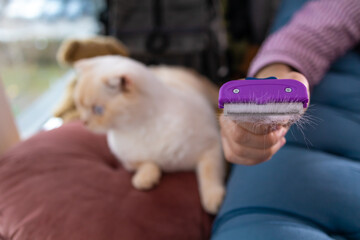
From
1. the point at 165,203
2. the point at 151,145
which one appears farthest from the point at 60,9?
the point at 165,203

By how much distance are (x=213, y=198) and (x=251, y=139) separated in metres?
0.31

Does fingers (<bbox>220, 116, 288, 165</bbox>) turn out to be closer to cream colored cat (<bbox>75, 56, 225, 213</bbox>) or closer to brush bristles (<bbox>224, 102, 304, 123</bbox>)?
brush bristles (<bbox>224, 102, 304, 123</bbox>)

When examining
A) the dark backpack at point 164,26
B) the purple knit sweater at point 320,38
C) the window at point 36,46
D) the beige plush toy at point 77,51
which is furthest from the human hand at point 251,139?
the window at point 36,46

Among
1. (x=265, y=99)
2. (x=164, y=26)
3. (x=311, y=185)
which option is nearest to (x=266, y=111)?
(x=265, y=99)

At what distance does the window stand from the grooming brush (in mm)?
1095

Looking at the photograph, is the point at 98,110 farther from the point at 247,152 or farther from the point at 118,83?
the point at 247,152

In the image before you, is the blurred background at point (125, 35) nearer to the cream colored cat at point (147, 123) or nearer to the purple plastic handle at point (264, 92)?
the cream colored cat at point (147, 123)

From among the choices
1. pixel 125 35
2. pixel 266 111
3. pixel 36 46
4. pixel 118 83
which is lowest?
pixel 36 46

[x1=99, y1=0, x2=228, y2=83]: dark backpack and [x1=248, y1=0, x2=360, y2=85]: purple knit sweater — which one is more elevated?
[x1=248, y1=0, x2=360, y2=85]: purple knit sweater

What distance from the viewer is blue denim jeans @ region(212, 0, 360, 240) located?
0.43 m

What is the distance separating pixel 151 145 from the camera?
719 millimetres

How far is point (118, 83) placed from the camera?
0.63 meters

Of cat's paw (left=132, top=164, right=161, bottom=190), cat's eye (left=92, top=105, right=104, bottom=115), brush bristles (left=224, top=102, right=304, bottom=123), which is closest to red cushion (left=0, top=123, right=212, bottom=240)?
cat's paw (left=132, top=164, right=161, bottom=190)

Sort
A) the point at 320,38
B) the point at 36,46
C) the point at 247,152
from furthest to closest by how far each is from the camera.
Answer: the point at 36,46
the point at 320,38
the point at 247,152
